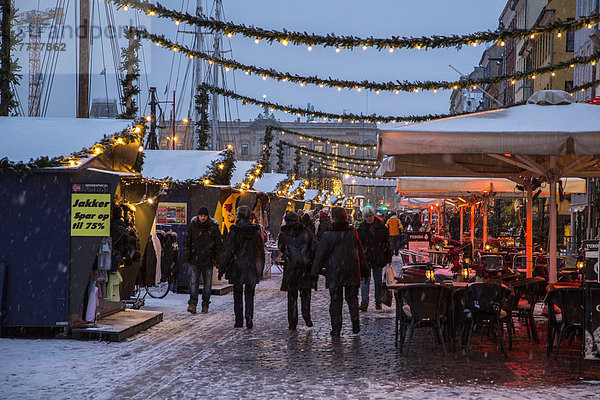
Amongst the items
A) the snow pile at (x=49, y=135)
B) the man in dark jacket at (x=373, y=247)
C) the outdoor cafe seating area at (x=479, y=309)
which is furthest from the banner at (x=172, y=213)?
the outdoor cafe seating area at (x=479, y=309)

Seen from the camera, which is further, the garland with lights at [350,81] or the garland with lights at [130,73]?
the garland with lights at [130,73]

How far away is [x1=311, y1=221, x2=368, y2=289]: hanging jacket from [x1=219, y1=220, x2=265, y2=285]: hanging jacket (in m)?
1.10

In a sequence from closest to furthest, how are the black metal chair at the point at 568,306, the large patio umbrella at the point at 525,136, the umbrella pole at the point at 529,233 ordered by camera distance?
the large patio umbrella at the point at 525,136 → the black metal chair at the point at 568,306 → the umbrella pole at the point at 529,233

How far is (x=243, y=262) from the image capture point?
1313 cm

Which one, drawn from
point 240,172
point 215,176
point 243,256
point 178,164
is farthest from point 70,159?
point 240,172

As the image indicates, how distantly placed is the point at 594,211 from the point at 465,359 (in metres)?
16.8

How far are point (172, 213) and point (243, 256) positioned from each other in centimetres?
611

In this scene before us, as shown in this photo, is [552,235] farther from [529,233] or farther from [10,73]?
[10,73]

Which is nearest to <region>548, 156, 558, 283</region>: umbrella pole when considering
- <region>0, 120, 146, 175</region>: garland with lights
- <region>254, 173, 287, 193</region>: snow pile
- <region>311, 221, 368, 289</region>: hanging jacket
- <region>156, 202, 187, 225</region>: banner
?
<region>311, 221, 368, 289</region>: hanging jacket

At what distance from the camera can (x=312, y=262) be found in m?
13.1

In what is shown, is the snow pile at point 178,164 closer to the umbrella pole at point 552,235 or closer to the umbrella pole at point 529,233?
the umbrella pole at point 529,233

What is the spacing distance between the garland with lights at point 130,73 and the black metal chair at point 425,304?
31.7ft

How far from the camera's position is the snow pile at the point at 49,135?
470 inches

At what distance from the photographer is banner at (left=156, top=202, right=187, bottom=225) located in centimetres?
1881
